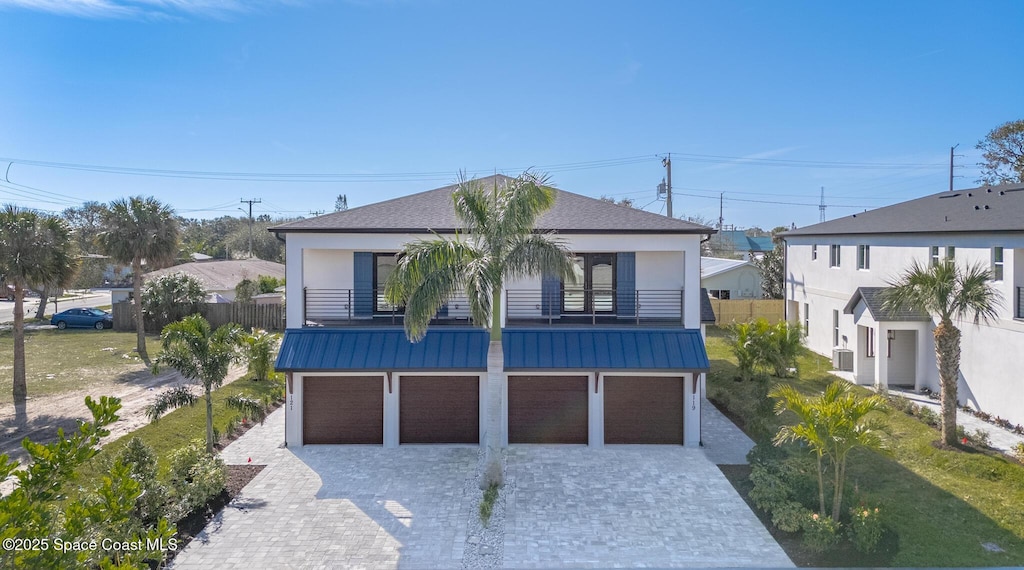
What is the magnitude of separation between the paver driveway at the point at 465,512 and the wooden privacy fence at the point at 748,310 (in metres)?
22.3

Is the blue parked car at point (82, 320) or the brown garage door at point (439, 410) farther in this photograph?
the blue parked car at point (82, 320)

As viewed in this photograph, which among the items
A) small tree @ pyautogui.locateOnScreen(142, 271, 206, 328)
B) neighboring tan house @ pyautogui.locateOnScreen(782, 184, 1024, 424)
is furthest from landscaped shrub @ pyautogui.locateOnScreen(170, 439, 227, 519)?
small tree @ pyautogui.locateOnScreen(142, 271, 206, 328)

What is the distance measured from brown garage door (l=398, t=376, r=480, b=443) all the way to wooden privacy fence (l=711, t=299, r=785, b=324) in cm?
2351

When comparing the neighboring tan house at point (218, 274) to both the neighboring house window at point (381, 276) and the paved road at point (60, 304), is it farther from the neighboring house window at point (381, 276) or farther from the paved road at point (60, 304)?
the neighboring house window at point (381, 276)

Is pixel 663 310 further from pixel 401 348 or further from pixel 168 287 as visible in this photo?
pixel 168 287

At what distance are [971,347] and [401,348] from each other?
16.6 metres

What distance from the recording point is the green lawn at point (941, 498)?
9.71 metres

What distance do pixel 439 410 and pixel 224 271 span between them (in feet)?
114

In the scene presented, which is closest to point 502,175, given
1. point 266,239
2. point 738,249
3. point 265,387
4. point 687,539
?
point 265,387

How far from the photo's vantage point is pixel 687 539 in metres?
10.3

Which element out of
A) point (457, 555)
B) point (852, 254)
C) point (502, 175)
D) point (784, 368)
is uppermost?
point (502, 175)

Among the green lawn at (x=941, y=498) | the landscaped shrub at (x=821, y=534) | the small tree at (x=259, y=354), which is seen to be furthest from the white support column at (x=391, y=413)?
the green lawn at (x=941, y=498)

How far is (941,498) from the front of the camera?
11.8 m

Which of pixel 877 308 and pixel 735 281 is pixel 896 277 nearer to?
pixel 877 308
